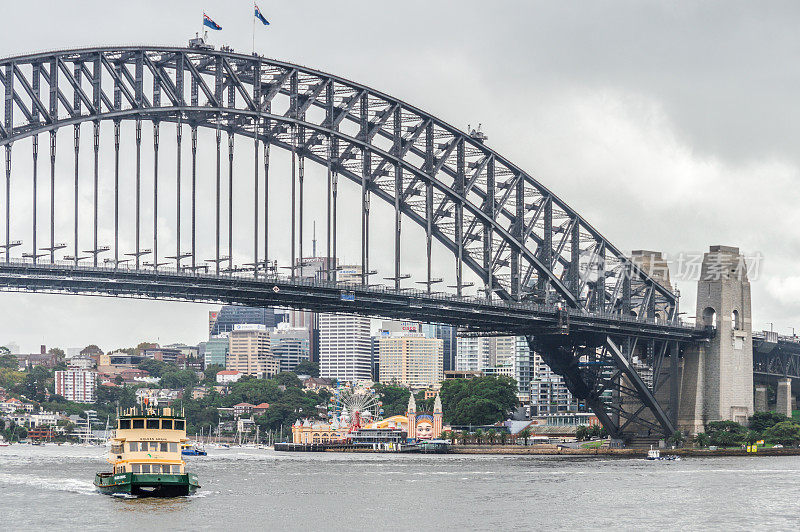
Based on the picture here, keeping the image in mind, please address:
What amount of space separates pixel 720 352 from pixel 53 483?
3207 inches

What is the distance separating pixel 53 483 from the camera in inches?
3777

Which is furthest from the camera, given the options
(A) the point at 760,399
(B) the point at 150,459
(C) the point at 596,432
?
(C) the point at 596,432

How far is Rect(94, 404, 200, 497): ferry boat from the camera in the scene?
3174 inches

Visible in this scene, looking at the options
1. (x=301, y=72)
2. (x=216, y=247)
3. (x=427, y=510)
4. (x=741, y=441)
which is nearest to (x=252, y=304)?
(x=216, y=247)

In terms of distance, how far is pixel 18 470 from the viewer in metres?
118

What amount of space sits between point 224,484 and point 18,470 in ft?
98.7

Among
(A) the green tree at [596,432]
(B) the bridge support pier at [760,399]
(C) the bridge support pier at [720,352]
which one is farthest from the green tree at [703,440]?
(A) the green tree at [596,432]

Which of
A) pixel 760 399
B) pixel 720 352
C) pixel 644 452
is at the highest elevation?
pixel 720 352

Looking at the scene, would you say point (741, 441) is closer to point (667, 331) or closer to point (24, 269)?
point (667, 331)

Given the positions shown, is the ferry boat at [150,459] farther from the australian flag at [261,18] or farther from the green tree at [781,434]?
the green tree at [781,434]

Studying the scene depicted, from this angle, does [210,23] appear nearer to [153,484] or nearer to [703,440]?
[153,484]

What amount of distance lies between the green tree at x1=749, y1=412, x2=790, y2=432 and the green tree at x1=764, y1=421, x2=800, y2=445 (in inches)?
45.6

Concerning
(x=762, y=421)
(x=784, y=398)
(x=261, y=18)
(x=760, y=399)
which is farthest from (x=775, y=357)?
(x=261, y=18)

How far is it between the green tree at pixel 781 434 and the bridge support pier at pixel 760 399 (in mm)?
12200
